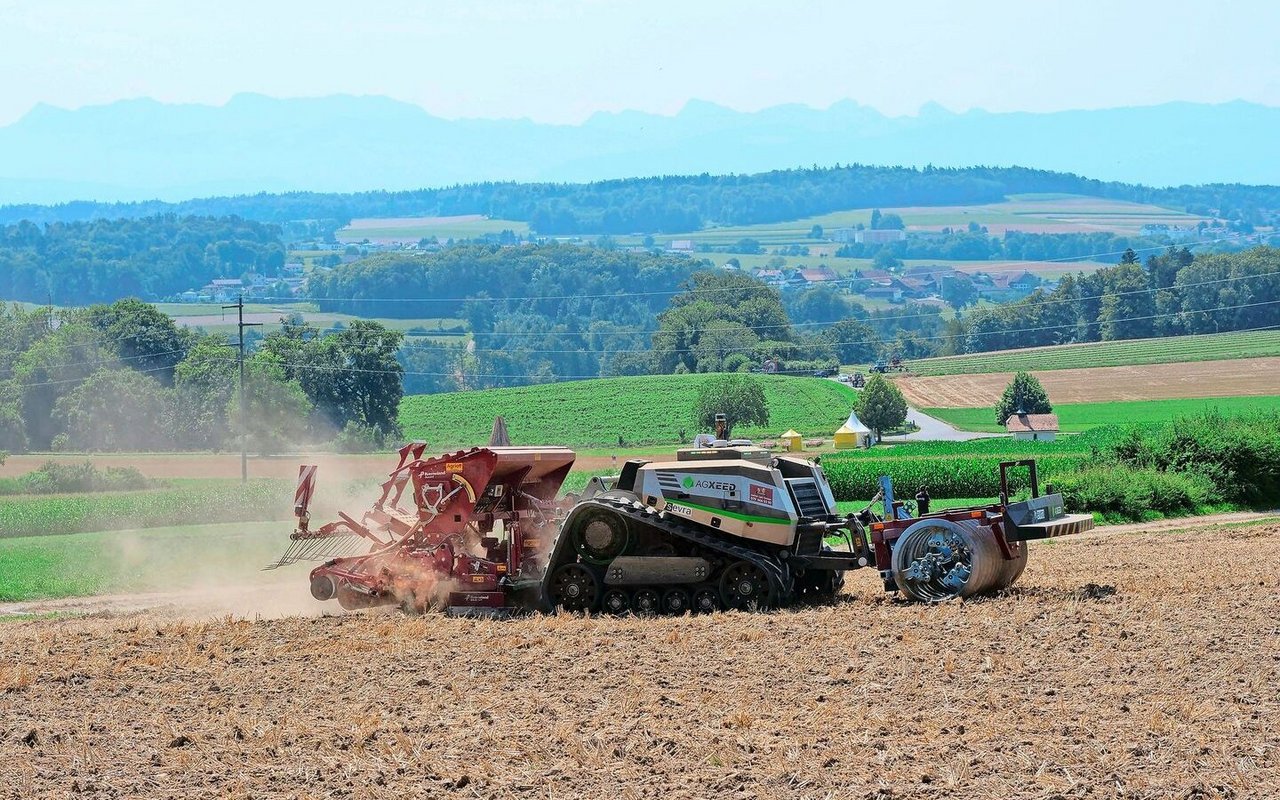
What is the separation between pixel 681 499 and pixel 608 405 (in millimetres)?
76903

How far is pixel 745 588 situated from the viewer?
17562mm

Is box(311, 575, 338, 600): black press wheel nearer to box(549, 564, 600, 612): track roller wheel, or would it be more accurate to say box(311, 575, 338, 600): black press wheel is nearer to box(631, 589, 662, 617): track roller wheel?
box(549, 564, 600, 612): track roller wheel

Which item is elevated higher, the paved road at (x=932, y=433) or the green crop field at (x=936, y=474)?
the green crop field at (x=936, y=474)

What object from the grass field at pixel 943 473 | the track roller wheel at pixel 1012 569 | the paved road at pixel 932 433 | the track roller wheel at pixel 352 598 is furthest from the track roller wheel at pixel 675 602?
the paved road at pixel 932 433

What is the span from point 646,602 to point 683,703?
16.0 ft

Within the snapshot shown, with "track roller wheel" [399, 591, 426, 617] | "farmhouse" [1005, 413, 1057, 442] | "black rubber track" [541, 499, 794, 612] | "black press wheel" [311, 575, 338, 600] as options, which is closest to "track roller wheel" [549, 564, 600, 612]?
"black rubber track" [541, 499, 794, 612]

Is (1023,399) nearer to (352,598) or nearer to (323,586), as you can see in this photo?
(352,598)

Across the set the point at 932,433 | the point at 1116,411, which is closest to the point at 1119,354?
the point at 1116,411

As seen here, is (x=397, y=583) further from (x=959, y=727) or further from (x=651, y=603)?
(x=959, y=727)

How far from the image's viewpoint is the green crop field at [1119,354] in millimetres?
102562

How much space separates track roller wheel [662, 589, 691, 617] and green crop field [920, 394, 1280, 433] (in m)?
59.9

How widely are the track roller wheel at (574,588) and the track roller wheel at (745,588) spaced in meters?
1.54

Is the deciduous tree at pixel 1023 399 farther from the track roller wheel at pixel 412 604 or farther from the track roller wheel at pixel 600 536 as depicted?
the track roller wheel at pixel 600 536

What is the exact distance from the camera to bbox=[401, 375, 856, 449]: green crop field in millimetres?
85250
